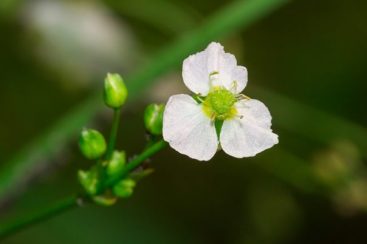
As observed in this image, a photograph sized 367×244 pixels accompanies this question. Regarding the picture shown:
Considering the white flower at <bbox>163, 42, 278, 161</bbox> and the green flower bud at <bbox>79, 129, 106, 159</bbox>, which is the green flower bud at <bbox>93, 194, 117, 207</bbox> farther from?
the white flower at <bbox>163, 42, 278, 161</bbox>

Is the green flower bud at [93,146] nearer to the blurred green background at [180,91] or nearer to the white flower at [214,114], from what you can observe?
the white flower at [214,114]

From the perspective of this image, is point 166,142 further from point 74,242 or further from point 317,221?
point 317,221

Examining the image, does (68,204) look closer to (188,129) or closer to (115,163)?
(115,163)

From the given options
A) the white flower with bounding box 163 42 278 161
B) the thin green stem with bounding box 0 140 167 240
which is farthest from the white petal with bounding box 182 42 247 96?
the thin green stem with bounding box 0 140 167 240

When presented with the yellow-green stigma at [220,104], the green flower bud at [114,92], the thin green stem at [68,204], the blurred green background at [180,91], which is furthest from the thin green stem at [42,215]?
the blurred green background at [180,91]

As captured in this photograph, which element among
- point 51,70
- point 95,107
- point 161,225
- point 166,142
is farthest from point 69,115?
point 166,142

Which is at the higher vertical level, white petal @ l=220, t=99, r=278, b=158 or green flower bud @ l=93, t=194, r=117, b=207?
white petal @ l=220, t=99, r=278, b=158
